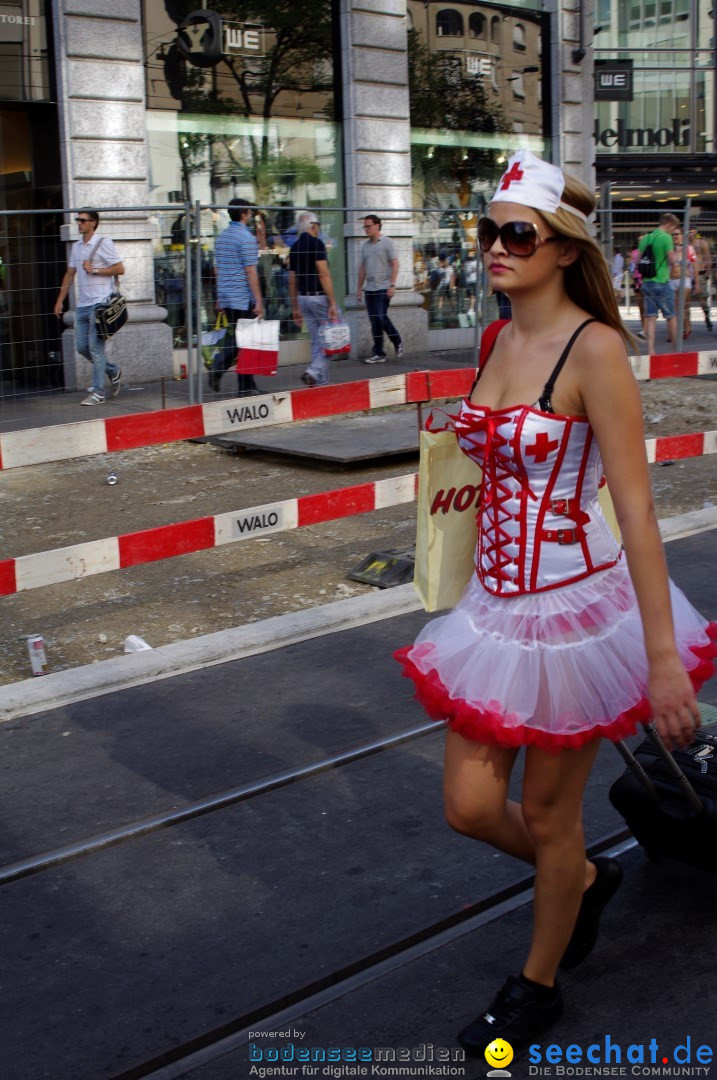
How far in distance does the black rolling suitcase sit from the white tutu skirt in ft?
1.60

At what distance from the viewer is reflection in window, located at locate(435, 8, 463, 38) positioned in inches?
695

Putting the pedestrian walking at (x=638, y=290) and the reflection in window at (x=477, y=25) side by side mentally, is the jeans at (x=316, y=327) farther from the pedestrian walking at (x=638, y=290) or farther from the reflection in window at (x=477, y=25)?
the reflection in window at (x=477, y=25)

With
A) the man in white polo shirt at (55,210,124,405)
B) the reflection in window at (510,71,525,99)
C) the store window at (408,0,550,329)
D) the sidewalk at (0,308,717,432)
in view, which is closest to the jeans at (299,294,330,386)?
the sidewalk at (0,308,717,432)

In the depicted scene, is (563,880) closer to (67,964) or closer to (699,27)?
(67,964)

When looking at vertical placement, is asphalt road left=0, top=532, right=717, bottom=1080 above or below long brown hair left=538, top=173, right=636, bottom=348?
below

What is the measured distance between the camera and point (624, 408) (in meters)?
2.50

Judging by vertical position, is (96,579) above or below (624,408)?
below

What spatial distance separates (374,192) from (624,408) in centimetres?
1516

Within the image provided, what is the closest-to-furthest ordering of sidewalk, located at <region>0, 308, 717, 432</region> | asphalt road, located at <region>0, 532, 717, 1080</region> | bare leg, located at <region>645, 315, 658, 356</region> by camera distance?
asphalt road, located at <region>0, 532, 717, 1080</region>, sidewalk, located at <region>0, 308, 717, 432</region>, bare leg, located at <region>645, 315, 658, 356</region>

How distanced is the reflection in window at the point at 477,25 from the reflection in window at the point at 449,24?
288 millimetres

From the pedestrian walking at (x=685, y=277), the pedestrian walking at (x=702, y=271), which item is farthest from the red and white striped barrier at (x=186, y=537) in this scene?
the pedestrian walking at (x=702, y=271)

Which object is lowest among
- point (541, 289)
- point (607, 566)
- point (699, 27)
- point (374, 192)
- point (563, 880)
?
point (563, 880)

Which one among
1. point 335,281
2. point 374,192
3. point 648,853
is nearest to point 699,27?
point 374,192

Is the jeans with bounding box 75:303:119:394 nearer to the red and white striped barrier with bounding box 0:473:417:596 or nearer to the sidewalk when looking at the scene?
the sidewalk
